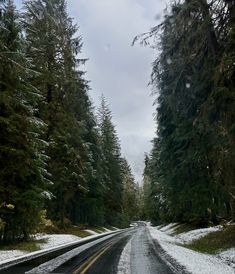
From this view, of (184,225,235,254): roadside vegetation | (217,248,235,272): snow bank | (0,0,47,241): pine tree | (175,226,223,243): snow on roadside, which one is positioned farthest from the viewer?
(175,226,223,243): snow on roadside

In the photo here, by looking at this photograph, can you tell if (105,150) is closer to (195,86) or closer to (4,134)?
(4,134)

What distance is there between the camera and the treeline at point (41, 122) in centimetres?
2078

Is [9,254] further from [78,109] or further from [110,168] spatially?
[110,168]

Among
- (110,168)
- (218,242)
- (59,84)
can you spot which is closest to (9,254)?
(218,242)

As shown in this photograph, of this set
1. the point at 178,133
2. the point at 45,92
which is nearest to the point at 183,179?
the point at 178,133

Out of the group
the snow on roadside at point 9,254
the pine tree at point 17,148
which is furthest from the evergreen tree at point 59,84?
the snow on roadside at point 9,254

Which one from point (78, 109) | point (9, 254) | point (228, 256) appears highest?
point (78, 109)

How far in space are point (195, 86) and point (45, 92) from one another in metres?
17.6

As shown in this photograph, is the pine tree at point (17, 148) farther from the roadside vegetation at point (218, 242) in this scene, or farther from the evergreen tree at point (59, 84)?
the roadside vegetation at point (218, 242)

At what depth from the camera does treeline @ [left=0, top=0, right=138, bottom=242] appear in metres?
20.8

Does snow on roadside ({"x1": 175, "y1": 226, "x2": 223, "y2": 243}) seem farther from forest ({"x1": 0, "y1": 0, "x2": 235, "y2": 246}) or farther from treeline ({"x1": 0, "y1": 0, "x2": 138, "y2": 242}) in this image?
treeline ({"x1": 0, "y1": 0, "x2": 138, "y2": 242})

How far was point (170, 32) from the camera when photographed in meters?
16.2

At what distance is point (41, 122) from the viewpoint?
22.9m

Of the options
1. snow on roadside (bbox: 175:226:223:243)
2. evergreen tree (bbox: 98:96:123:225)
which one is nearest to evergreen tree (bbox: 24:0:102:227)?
snow on roadside (bbox: 175:226:223:243)
